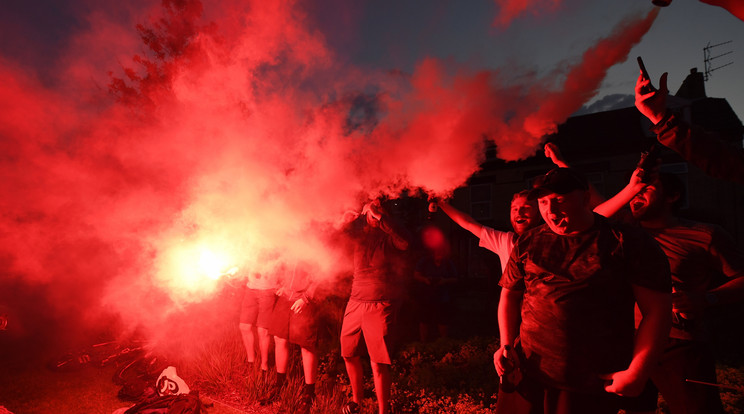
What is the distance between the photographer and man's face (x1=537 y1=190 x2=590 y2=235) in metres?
2.05

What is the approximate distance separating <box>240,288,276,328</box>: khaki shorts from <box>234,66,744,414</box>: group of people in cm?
318

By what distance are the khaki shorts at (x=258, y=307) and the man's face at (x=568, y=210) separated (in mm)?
3956

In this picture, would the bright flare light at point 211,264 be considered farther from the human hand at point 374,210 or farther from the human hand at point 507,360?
the human hand at point 507,360

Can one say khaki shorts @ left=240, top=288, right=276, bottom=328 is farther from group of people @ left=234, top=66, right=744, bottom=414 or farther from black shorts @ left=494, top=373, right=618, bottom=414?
black shorts @ left=494, top=373, right=618, bottom=414

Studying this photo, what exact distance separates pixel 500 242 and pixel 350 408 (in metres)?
2.54

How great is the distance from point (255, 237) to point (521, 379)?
449cm

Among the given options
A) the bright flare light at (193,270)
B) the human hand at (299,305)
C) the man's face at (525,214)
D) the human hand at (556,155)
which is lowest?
the human hand at (299,305)

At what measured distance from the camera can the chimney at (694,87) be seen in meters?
18.3

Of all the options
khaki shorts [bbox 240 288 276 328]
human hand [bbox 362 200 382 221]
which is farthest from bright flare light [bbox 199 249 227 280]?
human hand [bbox 362 200 382 221]

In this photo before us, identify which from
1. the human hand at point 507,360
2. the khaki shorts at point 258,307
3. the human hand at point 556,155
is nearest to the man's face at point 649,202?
the human hand at point 556,155

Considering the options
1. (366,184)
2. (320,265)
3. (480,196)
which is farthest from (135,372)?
(480,196)

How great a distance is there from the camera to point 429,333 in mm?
7207

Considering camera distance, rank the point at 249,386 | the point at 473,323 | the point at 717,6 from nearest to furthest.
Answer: the point at 717,6 < the point at 249,386 < the point at 473,323

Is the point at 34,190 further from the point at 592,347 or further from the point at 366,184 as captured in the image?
the point at 592,347
